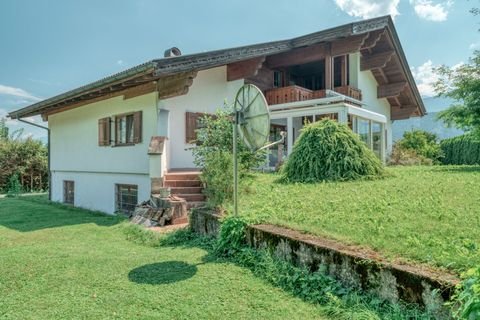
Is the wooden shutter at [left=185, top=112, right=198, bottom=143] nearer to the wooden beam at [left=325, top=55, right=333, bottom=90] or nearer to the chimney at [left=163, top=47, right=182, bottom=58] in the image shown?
the chimney at [left=163, top=47, right=182, bottom=58]

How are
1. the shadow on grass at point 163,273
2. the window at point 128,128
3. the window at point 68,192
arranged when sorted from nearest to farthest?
the shadow on grass at point 163,273
the window at point 128,128
the window at point 68,192

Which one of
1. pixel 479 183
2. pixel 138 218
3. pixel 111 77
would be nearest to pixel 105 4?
pixel 111 77

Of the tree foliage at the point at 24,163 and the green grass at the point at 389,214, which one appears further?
the tree foliage at the point at 24,163

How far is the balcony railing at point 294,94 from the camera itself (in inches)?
512

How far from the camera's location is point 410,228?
3701 millimetres

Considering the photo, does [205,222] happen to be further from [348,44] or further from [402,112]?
[402,112]

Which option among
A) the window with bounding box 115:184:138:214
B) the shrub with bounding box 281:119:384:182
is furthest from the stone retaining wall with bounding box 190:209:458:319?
the window with bounding box 115:184:138:214

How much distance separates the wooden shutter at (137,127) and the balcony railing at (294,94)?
613 centimetres

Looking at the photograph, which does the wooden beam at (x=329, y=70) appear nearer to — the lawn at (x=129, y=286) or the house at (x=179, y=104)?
the house at (x=179, y=104)

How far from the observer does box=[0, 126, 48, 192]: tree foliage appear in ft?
60.2

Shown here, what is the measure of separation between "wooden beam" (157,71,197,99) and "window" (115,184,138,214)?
3.04 metres

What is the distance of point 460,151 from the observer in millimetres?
19062

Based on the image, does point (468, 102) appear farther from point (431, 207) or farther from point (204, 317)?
point (204, 317)

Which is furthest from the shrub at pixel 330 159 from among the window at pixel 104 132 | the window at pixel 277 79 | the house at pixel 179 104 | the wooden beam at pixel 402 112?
the wooden beam at pixel 402 112
